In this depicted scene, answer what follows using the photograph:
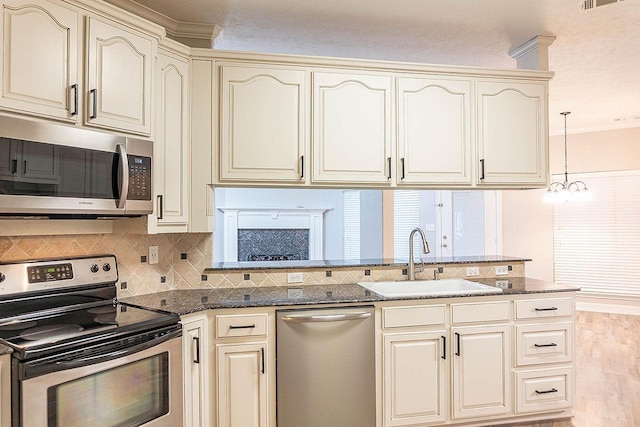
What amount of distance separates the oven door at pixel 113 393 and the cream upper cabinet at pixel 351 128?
4.62 feet

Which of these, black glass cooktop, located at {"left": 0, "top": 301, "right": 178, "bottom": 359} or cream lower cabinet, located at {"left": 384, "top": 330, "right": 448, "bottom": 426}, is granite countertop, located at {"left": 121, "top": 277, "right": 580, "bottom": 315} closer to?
black glass cooktop, located at {"left": 0, "top": 301, "right": 178, "bottom": 359}

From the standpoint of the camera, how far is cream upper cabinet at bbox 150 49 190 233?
2326 millimetres

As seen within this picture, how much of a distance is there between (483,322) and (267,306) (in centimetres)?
135

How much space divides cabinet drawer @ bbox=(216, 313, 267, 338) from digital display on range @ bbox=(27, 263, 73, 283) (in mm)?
802

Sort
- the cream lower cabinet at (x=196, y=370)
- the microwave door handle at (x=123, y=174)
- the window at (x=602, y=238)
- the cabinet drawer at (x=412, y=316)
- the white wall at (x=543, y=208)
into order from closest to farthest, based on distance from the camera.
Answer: the microwave door handle at (x=123, y=174) → the cream lower cabinet at (x=196, y=370) → the cabinet drawer at (x=412, y=316) → the window at (x=602, y=238) → the white wall at (x=543, y=208)

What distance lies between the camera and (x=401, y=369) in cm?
248

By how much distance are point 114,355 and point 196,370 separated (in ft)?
1.78

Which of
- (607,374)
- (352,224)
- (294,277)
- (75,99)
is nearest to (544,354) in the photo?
(607,374)

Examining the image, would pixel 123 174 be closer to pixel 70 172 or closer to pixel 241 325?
pixel 70 172

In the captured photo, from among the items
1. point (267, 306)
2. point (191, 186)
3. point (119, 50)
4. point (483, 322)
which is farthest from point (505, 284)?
point (119, 50)

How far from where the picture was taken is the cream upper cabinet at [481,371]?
2568mm

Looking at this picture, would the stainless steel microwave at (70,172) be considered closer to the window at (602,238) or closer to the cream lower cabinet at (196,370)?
the cream lower cabinet at (196,370)

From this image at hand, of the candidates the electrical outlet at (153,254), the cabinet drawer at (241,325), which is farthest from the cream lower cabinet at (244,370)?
the electrical outlet at (153,254)

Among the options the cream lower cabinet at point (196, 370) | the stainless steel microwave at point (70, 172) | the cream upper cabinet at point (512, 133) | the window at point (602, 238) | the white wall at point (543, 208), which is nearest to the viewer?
the stainless steel microwave at point (70, 172)
